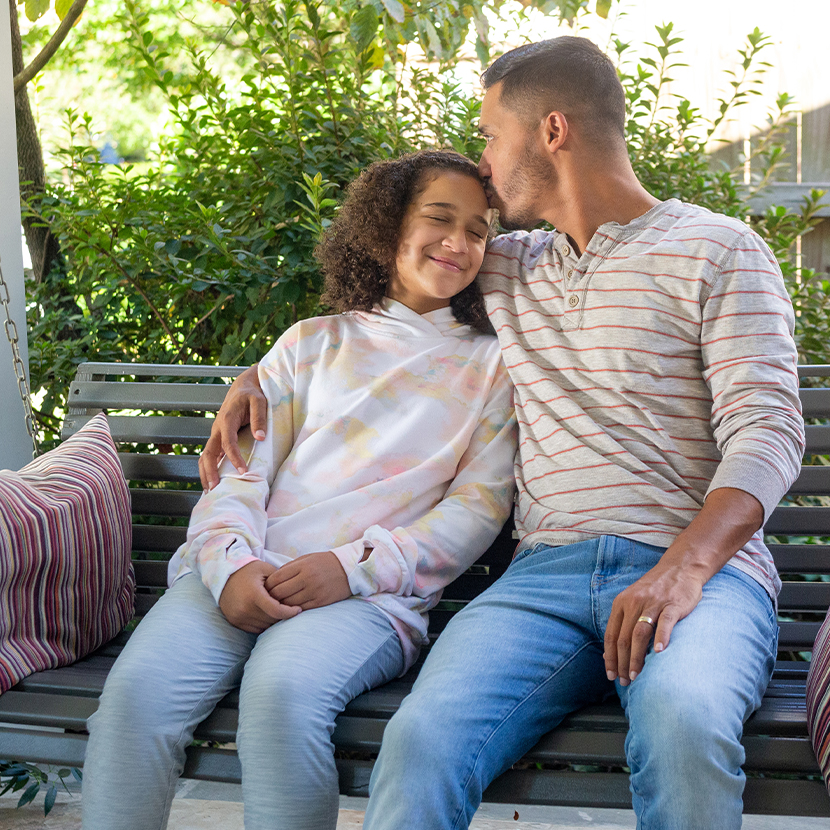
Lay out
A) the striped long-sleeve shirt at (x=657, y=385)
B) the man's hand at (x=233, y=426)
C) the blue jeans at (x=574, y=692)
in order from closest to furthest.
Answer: the blue jeans at (x=574, y=692), the striped long-sleeve shirt at (x=657, y=385), the man's hand at (x=233, y=426)

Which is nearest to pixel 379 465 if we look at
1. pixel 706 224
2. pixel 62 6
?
pixel 706 224

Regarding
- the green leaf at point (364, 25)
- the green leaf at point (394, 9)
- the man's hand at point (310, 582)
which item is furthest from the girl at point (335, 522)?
the green leaf at point (364, 25)

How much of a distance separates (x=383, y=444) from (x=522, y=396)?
321mm

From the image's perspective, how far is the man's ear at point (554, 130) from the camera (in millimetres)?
2176

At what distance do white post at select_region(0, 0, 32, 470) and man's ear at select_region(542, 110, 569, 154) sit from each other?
4.95 ft

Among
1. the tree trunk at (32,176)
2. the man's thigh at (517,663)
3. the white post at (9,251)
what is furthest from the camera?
the tree trunk at (32,176)

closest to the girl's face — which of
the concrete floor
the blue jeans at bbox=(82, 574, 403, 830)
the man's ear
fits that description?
the man's ear

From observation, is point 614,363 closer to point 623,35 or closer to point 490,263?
point 490,263

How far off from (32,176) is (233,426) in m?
1.92

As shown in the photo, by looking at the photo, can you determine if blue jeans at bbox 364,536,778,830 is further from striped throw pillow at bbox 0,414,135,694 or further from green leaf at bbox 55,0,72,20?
green leaf at bbox 55,0,72,20

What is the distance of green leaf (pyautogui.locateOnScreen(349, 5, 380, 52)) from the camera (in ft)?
8.91

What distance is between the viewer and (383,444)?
2113 mm

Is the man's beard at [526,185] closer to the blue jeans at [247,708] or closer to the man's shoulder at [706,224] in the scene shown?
the man's shoulder at [706,224]

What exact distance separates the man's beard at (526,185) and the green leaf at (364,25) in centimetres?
82
